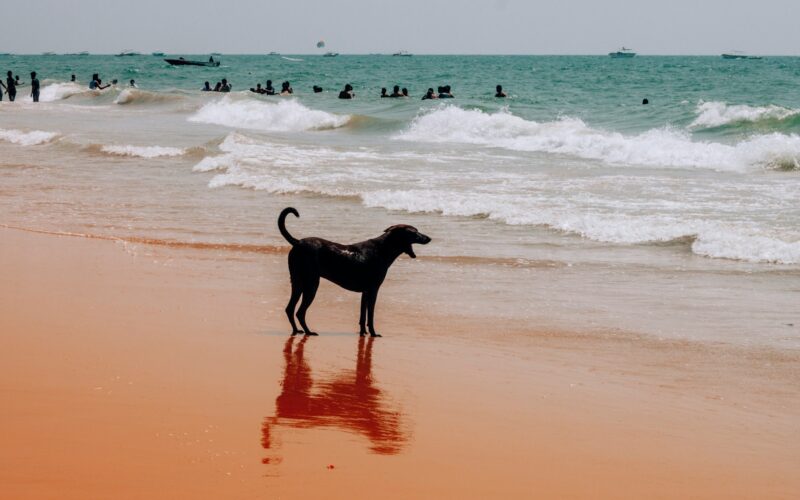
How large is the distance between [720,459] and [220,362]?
3166 millimetres

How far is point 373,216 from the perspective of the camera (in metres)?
14.9

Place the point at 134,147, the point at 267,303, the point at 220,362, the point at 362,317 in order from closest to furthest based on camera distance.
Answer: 1. the point at 220,362
2. the point at 362,317
3. the point at 267,303
4. the point at 134,147

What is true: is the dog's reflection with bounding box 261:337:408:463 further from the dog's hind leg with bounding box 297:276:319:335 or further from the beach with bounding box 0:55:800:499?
the dog's hind leg with bounding box 297:276:319:335

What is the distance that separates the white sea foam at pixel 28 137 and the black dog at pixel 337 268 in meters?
20.0

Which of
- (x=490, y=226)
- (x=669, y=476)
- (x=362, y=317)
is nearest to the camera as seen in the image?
(x=669, y=476)

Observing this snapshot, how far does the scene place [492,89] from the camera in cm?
5894

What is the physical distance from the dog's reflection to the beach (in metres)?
0.02

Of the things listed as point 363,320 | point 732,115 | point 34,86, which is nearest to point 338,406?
point 363,320

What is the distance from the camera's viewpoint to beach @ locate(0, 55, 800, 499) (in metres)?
5.03

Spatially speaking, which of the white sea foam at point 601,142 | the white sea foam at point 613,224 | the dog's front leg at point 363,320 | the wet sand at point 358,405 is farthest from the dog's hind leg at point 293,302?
the white sea foam at point 601,142

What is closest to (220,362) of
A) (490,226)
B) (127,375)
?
(127,375)

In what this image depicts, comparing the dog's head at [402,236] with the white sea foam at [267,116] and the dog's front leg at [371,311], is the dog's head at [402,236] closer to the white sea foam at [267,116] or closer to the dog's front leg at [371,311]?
the dog's front leg at [371,311]

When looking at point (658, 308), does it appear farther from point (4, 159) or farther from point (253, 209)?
point (4, 159)

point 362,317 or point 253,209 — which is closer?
point 362,317
